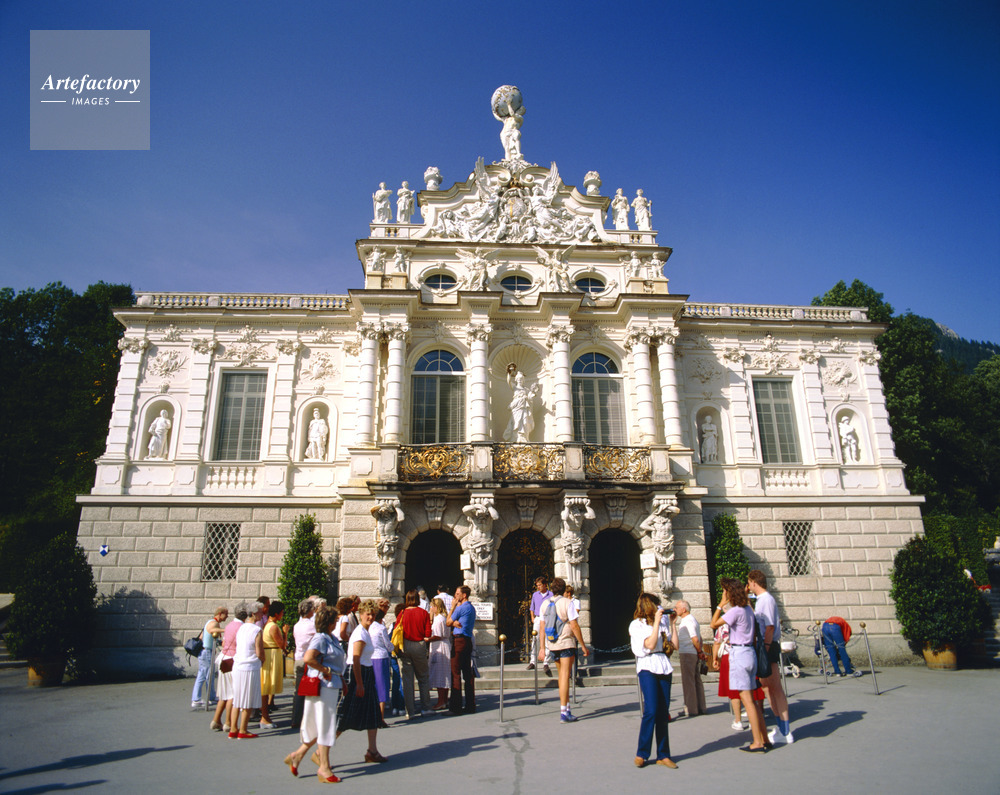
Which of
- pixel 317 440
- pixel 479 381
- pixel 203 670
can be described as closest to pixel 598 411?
pixel 479 381

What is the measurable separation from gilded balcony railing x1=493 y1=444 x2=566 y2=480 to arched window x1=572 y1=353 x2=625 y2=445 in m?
2.55

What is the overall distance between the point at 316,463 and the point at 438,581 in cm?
558

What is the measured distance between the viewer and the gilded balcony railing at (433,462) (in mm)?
18703

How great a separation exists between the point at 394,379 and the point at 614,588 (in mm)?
9912

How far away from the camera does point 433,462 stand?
18.8 metres

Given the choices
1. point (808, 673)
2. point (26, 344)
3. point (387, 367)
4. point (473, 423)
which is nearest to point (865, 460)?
point (808, 673)

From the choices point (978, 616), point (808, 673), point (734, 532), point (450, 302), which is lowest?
point (808, 673)

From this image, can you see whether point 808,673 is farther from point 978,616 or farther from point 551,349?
point 551,349

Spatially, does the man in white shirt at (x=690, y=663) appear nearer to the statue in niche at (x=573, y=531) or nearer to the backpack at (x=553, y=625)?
the backpack at (x=553, y=625)

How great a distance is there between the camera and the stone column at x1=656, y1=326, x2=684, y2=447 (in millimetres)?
20781

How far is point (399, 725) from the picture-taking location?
10.6 m

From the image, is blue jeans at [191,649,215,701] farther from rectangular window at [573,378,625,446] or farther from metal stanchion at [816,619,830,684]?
metal stanchion at [816,619,830,684]

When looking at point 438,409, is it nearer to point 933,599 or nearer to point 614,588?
point 614,588

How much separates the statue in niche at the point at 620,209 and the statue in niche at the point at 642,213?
40 centimetres
